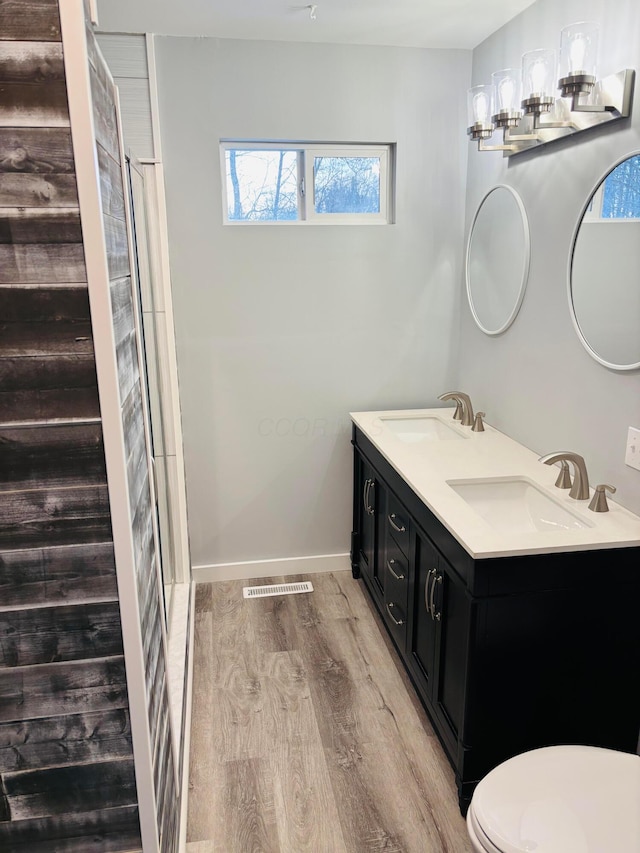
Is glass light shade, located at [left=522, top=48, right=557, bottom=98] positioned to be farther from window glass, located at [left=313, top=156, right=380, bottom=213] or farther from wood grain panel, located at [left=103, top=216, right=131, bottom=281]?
wood grain panel, located at [left=103, top=216, right=131, bottom=281]

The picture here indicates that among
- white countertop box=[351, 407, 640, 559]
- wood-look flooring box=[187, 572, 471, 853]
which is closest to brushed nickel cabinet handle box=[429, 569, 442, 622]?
white countertop box=[351, 407, 640, 559]

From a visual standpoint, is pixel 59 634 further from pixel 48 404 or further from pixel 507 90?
pixel 507 90

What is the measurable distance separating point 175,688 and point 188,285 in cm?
169

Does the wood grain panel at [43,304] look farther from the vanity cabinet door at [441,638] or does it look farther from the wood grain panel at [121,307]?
the vanity cabinet door at [441,638]

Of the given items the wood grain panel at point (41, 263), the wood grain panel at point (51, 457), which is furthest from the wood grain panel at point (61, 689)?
the wood grain panel at point (41, 263)

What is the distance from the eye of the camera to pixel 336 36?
279 centimetres

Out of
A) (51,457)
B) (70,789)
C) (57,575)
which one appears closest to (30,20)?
(51,457)

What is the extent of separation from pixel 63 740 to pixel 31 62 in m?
1.30

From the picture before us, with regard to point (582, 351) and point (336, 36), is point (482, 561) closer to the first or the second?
point (582, 351)

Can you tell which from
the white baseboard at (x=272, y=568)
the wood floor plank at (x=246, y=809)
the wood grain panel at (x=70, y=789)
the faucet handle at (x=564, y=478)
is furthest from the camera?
the white baseboard at (x=272, y=568)

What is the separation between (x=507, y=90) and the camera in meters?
2.32

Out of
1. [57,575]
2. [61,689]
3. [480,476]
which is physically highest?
[57,575]

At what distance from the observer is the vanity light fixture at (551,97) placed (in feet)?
6.33

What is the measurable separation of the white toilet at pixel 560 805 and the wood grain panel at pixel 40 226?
55.9 inches
